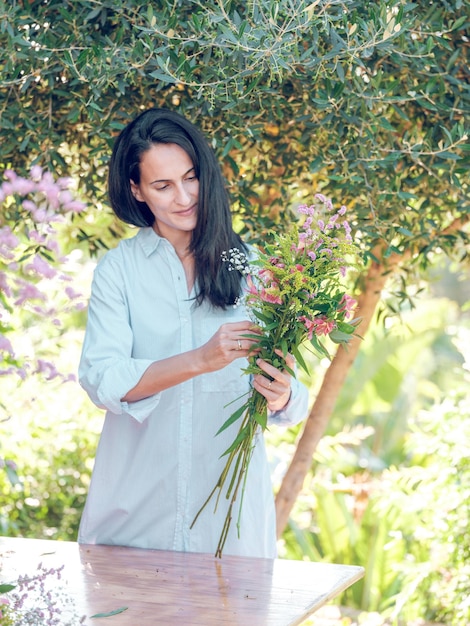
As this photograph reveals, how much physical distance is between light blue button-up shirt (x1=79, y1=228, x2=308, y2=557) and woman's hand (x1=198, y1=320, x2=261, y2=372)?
0.32 m

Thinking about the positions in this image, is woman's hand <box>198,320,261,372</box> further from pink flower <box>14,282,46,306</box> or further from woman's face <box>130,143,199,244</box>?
pink flower <box>14,282,46,306</box>

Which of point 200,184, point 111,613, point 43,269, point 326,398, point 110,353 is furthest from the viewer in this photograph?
point 326,398

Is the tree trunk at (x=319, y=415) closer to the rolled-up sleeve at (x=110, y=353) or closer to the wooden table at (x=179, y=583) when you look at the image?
the rolled-up sleeve at (x=110, y=353)

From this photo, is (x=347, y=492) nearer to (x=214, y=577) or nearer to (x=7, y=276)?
(x=214, y=577)

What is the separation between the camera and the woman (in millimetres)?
2482

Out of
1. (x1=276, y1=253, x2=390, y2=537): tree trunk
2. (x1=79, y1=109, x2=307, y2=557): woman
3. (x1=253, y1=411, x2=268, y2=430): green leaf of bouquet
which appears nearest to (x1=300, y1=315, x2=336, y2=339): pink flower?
(x1=253, y1=411, x2=268, y2=430): green leaf of bouquet

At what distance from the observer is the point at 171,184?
2523 mm

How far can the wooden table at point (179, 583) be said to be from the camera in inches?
70.3

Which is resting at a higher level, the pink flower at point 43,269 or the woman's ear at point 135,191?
the woman's ear at point 135,191

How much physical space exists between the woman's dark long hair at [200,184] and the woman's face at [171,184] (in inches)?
0.7

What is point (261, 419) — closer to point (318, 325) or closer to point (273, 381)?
point (273, 381)

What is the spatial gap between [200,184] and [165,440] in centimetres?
70

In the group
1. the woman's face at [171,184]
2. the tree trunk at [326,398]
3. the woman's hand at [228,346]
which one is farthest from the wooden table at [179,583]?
the tree trunk at [326,398]

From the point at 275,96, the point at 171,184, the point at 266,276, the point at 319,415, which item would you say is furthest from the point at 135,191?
the point at 319,415
